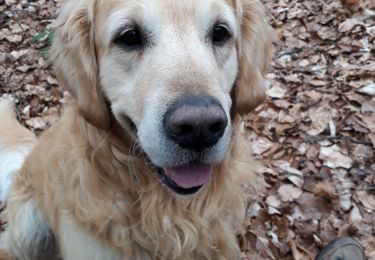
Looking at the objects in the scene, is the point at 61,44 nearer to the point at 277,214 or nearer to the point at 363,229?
the point at 277,214

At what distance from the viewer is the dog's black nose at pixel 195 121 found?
213 cm

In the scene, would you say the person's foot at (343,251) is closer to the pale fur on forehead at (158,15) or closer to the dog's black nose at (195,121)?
the dog's black nose at (195,121)

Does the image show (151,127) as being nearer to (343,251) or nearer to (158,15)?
(158,15)

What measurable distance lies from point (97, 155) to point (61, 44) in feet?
2.04

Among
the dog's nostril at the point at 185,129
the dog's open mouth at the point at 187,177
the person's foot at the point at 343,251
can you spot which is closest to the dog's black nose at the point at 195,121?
the dog's nostril at the point at 185,129

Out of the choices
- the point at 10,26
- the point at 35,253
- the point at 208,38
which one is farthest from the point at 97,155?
the point at 10,26

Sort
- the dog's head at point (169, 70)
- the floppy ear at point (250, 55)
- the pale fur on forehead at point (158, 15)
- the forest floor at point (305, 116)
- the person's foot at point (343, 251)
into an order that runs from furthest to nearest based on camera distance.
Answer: the forest floor at point (305, 116) → the person's foot at point (343, 251) → the floppy ear at point (250, 55) → the pale fur on forehead at point (158, 15) → the dog's head at point (169, 70)

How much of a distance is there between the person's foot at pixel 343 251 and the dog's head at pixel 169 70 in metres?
1.40

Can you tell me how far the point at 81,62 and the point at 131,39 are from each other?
0.30 meters

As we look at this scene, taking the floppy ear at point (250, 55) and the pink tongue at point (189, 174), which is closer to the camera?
the pink tongue at point (189, 174)

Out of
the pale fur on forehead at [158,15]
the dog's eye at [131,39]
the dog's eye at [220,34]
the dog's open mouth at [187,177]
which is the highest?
the pale fur on forehead at [158,15]

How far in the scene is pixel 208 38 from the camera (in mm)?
2545

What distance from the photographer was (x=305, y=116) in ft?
15.1

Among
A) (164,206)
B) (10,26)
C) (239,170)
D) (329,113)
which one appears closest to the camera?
(164,206)
